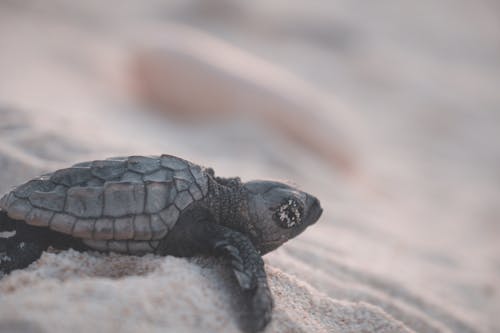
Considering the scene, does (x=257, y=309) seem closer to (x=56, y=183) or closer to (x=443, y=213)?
(x=56, y=183)

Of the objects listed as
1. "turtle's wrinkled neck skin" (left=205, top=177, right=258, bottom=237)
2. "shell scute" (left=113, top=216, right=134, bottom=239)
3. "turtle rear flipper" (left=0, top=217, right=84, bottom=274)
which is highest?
"turtle's wrinkled neck skin" (left=205, top=177, right=258, bottom=237)

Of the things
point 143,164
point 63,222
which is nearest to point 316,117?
point 143,164

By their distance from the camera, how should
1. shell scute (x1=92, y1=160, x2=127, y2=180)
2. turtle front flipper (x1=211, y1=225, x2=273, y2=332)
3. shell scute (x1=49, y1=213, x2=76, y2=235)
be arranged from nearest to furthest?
turtle front flipper (x1=211, y1=225, x2=273, y2=332)
shell scute (x1=49, y1=213, x2=76, y2=235)
shell scute (x1=92, y1=160, x2=127, y2=180)

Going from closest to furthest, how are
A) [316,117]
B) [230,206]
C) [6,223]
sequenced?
[6,223] → [230,206] → [316,117]

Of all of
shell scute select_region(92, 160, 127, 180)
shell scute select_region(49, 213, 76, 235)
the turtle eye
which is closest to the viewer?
shell scute select_region(49, 213, 76, 235)

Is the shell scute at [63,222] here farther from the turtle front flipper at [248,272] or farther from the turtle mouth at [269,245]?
the turtle mouth at [269,245]

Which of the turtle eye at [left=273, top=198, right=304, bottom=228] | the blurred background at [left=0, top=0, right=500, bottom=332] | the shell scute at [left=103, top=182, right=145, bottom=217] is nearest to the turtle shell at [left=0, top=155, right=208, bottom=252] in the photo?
the shell scute at [left=103, top=182, right=145, bottom=217]

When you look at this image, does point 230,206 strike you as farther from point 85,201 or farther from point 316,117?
point 316,117

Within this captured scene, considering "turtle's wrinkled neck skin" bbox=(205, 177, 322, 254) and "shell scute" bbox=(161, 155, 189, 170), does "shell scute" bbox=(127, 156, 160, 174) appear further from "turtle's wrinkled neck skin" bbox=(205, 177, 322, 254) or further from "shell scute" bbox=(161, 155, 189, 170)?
"turtle's wrinkled neck skin" bbox=(205, 177, 322, 254)
